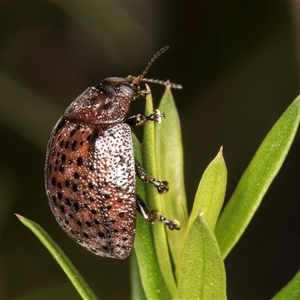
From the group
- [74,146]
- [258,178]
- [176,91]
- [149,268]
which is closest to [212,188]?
[258,178]

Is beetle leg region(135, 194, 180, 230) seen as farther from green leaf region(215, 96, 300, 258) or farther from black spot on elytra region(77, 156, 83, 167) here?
black spot on elytra region(77, 156, 83, 167)

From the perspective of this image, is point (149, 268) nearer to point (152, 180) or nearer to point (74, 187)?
point (152, 180)

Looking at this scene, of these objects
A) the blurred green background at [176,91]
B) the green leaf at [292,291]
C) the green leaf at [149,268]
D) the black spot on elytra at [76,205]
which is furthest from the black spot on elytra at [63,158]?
the blurred green background at [176,91]

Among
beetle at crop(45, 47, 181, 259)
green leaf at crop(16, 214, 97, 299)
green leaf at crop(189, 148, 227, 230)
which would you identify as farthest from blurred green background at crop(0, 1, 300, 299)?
green leaf at crop(189, 148, 227, 230)

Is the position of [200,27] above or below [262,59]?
above

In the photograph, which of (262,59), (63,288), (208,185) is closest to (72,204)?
(208,185)

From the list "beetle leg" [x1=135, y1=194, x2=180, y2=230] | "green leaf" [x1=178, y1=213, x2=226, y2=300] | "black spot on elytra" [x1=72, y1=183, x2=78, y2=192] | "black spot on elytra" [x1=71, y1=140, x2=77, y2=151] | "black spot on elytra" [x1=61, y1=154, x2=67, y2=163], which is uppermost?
"black spot on elytra" [x1=71, y1=140, x2=77, y2=151]

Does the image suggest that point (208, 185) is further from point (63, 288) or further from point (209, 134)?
point (209, 134)
